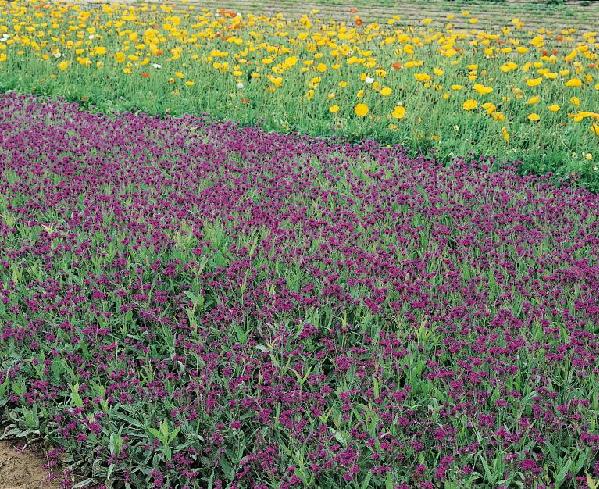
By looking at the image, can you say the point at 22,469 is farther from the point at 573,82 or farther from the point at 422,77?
the point at 573,82

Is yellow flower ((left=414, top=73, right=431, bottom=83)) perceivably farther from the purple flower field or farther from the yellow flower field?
the purple flower field

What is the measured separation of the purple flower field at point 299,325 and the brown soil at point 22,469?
9 cm

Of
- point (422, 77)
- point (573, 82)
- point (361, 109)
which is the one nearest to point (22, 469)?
point (361, 109)

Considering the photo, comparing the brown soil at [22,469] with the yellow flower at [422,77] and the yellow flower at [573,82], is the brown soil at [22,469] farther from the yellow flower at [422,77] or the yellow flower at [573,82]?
the yellow flower at [573,82]

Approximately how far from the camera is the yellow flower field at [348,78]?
648 cm

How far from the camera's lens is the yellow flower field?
6.48m

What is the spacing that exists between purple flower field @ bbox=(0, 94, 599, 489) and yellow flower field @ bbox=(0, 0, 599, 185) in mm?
1218

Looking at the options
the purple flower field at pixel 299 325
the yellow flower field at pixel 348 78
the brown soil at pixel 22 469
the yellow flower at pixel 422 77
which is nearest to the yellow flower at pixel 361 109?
the yellow flower field at pixel 348 78

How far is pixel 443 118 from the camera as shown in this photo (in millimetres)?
6816

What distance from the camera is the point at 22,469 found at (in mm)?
3135

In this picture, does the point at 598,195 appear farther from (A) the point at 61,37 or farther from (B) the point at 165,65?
(A) the point at 61,37

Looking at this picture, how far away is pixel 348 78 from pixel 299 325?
487 centimetres

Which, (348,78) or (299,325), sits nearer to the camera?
(299,325)

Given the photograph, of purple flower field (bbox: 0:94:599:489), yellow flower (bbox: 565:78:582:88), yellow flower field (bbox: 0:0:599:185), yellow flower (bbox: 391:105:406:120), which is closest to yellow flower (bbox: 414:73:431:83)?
yellow flower field (bbox: 0:0:599:185)
